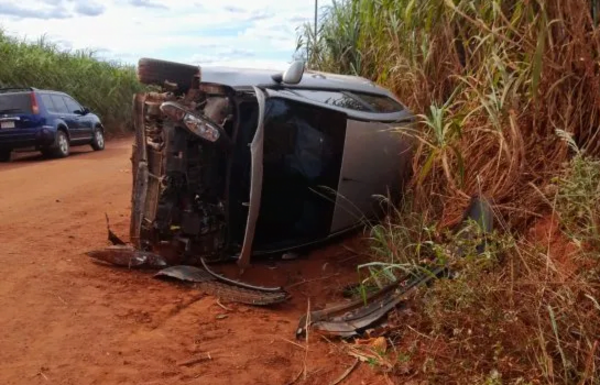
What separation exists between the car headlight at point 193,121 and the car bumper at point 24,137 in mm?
10205

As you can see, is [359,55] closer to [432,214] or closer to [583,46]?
[432,214]

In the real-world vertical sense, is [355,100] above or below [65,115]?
above

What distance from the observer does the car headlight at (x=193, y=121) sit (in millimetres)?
4848

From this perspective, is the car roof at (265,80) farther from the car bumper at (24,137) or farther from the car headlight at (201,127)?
the car bumper at (24,137)

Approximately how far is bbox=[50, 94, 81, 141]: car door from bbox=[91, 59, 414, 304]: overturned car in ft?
34.6

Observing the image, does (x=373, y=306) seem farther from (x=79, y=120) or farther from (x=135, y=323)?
(x=79, y=120)

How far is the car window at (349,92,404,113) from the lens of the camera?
632 centimetres

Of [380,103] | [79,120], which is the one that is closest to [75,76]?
[79,120]

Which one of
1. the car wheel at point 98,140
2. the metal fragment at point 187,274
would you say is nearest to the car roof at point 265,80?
the metal fragment at point 187,274

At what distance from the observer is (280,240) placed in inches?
215

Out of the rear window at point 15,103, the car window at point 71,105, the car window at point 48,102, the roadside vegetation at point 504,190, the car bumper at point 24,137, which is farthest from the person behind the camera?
the car window at point 71,105

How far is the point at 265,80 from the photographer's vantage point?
5.68m

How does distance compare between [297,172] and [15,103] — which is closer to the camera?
[297,172]

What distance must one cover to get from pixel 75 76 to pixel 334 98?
18.0 meters
